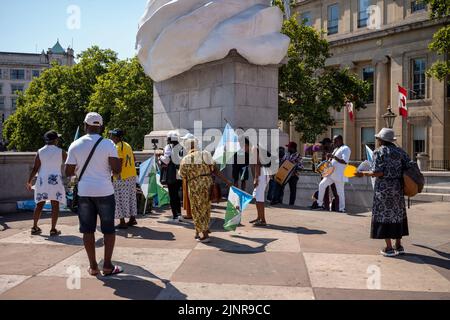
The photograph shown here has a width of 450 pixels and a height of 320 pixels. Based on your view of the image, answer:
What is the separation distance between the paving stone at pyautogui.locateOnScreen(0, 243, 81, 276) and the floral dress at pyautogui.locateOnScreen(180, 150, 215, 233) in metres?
1.92

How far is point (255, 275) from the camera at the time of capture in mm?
5305

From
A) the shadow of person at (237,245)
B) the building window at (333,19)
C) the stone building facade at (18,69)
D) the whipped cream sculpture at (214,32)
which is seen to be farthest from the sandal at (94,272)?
the stone building facade at (18,69)

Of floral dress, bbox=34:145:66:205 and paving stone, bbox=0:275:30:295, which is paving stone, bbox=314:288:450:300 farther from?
floral dress, bbox=34:145:66:205

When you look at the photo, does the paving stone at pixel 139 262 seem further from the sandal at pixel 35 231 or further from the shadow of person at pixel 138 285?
the sandal at pixel 35 231

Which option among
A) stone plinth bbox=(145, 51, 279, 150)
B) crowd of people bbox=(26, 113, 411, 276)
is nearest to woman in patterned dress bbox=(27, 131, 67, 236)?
crowd of people bbox=(26, 113, 411, 276)

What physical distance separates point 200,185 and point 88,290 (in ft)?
9.49

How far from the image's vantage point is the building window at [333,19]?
3972cm

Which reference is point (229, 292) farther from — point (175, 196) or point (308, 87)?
point (308, 87)

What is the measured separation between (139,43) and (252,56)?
4.04 meters

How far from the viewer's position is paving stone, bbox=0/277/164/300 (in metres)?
4.53

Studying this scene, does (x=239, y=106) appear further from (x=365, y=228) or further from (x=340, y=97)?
(x=340, y=97)

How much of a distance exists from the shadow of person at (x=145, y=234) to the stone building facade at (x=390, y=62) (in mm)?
29791

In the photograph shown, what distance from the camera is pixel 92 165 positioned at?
522cm
